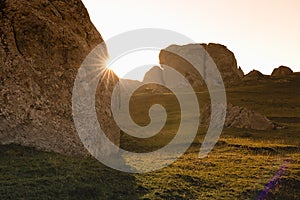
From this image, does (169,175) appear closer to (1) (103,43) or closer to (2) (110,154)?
(2) (110,154)

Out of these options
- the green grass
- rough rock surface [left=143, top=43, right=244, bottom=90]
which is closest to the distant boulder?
rough rock surface [left=143, top=43, right=244, bottom=90]

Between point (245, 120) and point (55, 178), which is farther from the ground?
point (245, 120)

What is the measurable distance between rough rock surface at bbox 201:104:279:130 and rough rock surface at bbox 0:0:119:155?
25.3 meters

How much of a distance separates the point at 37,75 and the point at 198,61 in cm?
13230

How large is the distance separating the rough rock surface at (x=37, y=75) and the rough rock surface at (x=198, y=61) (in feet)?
357

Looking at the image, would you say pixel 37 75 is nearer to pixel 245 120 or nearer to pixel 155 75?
pixel 245 120

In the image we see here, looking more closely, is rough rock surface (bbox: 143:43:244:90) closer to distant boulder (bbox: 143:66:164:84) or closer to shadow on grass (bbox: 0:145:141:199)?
distant boulder (bbox: 143:66:164:84)

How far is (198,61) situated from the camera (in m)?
153

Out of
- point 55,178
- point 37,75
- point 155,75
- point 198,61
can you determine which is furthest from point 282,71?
point 55,178

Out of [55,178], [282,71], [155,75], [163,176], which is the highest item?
[282,71]

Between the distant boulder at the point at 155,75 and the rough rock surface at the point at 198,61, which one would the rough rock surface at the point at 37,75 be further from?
the distant boulder at the point at 155,75

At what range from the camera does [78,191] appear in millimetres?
16719

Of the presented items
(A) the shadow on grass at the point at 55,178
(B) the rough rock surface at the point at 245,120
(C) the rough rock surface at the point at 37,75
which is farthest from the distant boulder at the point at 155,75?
(A) the shadow on grass at the point at 55,178

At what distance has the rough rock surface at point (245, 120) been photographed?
44.2 m
